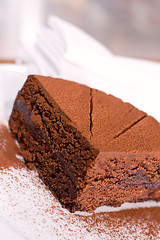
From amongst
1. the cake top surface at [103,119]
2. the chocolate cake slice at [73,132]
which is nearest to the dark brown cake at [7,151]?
the chocolate cake slice at [73,132]

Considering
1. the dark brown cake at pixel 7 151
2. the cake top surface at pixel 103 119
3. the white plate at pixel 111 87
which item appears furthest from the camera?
the white plate at pixel 111 87

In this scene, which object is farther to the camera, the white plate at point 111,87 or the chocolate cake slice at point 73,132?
the white plate at point 111,87

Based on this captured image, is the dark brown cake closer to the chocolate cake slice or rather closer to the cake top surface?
the chocolate cake slice

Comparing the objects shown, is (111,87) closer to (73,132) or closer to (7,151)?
(73,132)

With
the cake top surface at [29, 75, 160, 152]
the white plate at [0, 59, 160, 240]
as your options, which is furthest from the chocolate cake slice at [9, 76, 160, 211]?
the white plate at [0, 59, 160, 240]

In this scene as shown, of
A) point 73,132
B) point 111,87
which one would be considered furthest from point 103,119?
point 111,87

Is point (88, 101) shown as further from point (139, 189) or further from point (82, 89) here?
point (139, 189)

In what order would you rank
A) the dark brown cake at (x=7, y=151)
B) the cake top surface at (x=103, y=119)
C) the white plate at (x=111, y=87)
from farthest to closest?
the white plate at (x=111, y=87), the dark brown cake at (x=7, y=151), the cake top surface at (x=103, y=119)

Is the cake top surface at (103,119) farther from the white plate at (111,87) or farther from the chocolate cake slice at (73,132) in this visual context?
the white plate at (111,87)
